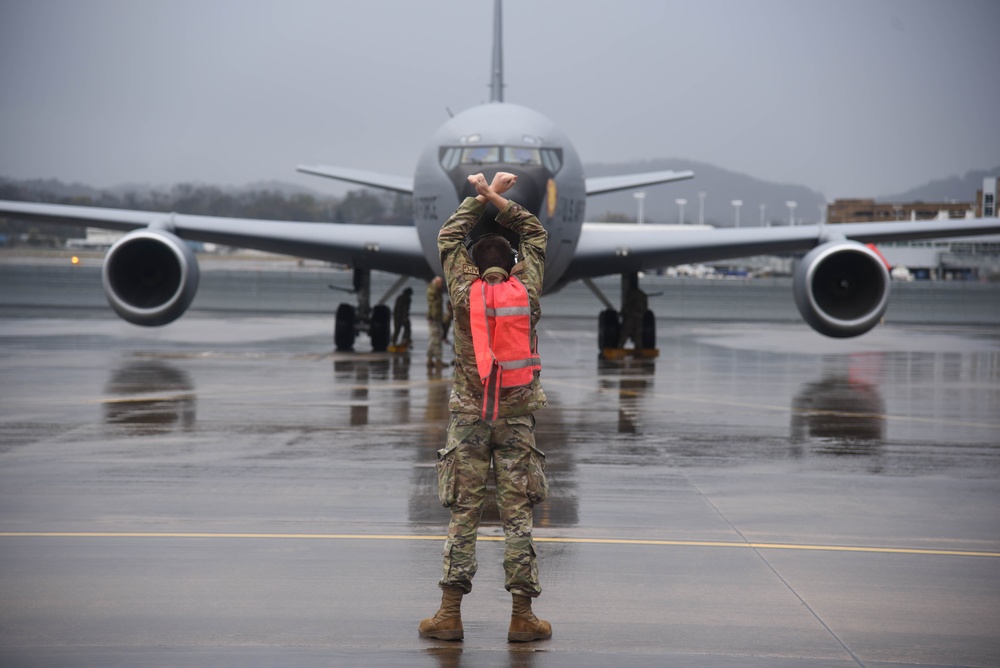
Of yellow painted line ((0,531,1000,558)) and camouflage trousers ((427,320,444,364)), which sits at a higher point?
camouflage trousers ((427,320,444,364))

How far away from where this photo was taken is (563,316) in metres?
37.5

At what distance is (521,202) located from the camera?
14602 millimetres

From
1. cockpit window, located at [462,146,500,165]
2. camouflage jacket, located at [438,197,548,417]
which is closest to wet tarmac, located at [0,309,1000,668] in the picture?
camouflage jacket, located at [438,197,548,417]

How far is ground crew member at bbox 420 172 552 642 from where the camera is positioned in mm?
4648

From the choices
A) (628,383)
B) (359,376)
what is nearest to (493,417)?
(628,383)

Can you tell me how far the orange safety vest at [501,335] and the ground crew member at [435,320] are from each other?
464 inches

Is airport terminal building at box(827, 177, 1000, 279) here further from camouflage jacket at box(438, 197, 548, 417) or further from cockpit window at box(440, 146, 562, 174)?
camouflage jacket at box(438, 197, 548, 417)

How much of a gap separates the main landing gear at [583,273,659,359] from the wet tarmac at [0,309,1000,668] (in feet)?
18.7

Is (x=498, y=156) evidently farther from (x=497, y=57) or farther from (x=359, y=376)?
(x=497, y=57)

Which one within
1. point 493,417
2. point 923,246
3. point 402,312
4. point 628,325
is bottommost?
point 493,417

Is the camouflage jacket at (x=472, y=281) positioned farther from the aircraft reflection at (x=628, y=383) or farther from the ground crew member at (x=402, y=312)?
the ground crew member at (x=402, y=312)

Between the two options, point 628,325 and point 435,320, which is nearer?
point 435,320

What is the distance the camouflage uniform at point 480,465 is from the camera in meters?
4.65

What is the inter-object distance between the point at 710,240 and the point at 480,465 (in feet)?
48.8
